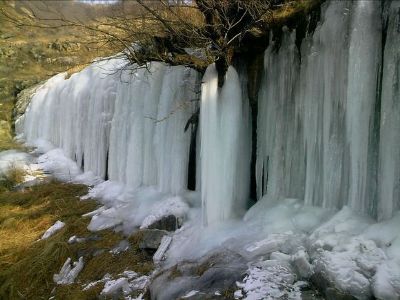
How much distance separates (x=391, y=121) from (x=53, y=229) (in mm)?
5707

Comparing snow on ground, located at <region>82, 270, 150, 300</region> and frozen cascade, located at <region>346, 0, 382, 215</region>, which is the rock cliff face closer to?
frozen cascade, located at <region>346, 0, 382, 215</region>

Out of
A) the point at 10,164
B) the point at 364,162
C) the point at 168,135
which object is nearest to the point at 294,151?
the point at 364,162

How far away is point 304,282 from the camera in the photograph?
3961mm

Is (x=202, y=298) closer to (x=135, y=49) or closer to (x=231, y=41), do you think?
(x=231, y=41)

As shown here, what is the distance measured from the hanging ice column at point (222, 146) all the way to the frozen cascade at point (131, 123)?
0.71m

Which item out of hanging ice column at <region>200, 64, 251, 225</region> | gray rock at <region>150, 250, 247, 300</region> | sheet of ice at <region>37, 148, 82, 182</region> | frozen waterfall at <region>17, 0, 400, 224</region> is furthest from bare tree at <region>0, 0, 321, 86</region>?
sheet of ice at <region>37, 148, 82, 182</region>

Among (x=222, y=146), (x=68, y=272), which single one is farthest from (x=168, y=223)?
(x=68, y=272)

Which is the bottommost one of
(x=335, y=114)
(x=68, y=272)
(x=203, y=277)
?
(x=68, y=272)

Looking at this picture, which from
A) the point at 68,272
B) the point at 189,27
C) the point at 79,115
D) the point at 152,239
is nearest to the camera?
the point at 189,27

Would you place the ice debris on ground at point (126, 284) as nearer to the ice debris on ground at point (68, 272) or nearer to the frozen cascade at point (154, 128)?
the ice debris on ground at point (68, 272)

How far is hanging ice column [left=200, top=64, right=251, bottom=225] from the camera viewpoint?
18.6ft

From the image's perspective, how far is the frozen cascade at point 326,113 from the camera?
171 inches

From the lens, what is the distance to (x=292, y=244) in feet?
14.5

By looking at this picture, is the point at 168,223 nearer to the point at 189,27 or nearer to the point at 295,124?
the point at 295,124
